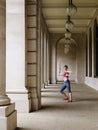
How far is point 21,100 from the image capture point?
38.2ft

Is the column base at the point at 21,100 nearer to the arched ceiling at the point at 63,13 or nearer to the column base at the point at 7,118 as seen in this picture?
the column base at the point at 7,118

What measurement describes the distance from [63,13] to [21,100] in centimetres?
1496

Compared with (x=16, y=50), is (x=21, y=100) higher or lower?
lower

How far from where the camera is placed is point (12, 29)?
1209cm

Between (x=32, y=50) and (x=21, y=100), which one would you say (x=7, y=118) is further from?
(x=32, y=50)

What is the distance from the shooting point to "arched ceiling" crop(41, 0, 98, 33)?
22.0 m

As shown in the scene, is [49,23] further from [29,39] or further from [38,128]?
[38,128]

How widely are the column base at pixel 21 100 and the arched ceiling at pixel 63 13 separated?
10837mm

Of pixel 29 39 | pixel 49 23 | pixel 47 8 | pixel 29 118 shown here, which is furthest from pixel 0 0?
pixel 49 23

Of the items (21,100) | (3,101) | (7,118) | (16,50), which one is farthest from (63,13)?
(7,118)

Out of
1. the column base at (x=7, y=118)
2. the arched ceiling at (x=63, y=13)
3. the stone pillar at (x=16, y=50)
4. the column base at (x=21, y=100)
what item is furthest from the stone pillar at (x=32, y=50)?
the arched ceiling at (x=63, y=13)

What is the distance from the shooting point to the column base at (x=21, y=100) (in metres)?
11.5

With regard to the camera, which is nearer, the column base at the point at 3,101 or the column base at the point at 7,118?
the column base at the point at 7,118

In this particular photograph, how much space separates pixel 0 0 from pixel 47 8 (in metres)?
16.0
